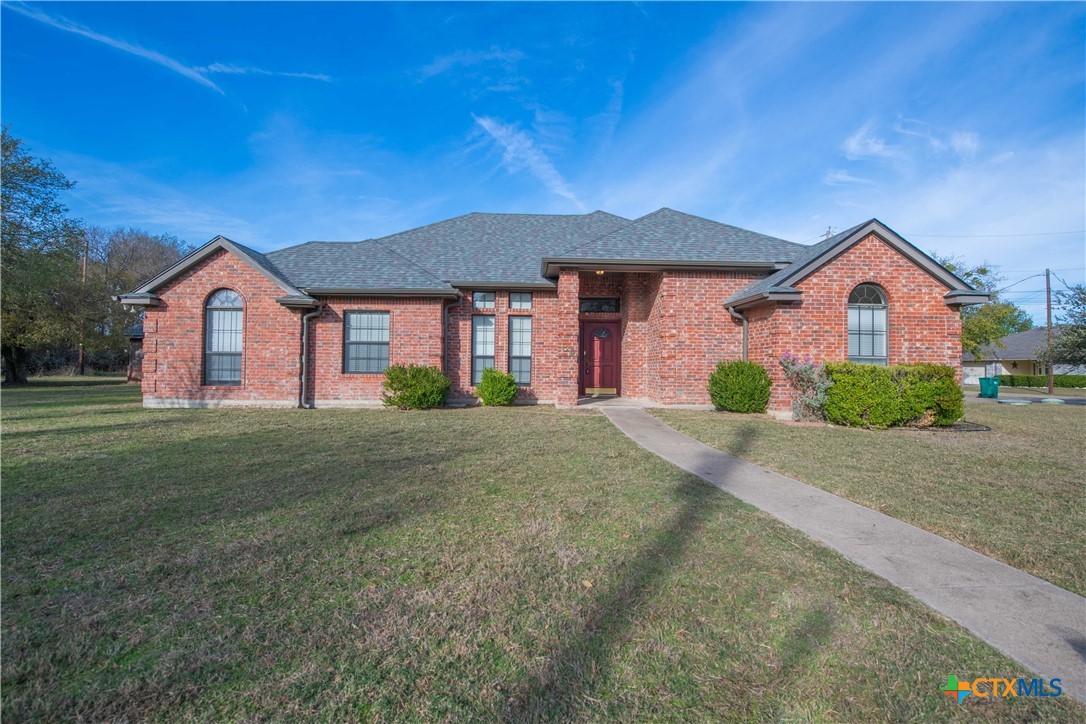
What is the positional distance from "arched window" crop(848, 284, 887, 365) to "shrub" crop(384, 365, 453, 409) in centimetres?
1039

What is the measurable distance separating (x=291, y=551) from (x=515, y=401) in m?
10.7

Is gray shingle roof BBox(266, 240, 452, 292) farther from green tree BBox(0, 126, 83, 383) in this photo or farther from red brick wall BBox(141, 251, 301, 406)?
green tree BBox(0, 126, 83, 383)

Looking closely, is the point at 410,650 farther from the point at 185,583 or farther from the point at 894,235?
the point at 894,235

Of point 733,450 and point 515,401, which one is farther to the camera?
point 515,401

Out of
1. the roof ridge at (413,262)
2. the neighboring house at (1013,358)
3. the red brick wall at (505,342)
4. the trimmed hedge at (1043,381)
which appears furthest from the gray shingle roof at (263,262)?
the neighboring house at (1013,358)

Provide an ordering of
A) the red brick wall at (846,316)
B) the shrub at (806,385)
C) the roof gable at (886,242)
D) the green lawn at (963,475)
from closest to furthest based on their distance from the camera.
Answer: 1. the green lawn at (963,475)
2. the shrub at (806,385)
3. the roof gable at (886,242)
4. the red brick wall at (846,316)

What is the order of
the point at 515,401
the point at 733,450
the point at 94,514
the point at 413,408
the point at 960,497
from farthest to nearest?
the point at 515,401, the point at 413,408, the point at 733,450, the point at 960,497, the point at 94,514

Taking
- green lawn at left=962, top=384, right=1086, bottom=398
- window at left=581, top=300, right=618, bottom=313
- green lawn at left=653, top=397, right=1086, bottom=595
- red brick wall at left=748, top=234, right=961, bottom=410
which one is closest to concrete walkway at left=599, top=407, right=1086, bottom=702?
green lawn at left=653, top=397, right=1086, bottom=595

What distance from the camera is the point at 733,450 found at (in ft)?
23.9

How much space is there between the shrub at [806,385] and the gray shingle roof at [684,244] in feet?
10.9

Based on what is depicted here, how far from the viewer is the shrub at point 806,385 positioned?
34.7 ft

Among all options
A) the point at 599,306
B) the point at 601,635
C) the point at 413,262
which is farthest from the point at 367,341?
the point at 601,635

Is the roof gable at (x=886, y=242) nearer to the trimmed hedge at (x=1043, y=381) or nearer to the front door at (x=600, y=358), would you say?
→ the front door at (x=600, y=358)

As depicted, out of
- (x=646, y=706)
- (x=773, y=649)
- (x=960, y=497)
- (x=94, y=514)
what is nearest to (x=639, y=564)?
(x=773, y=649)
